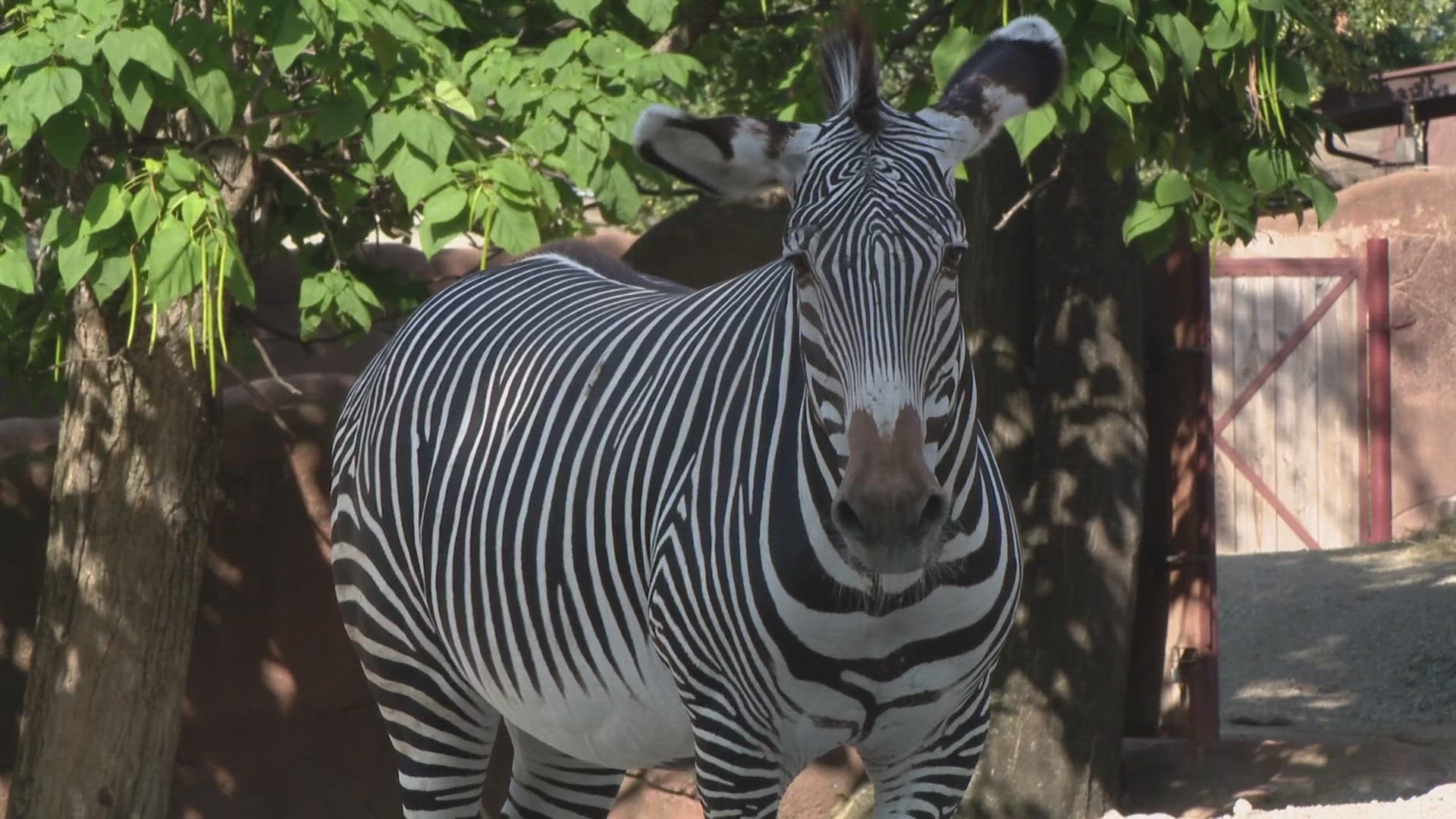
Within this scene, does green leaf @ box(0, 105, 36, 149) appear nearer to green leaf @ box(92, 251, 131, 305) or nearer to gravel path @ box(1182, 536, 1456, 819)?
green leaf @ box(92, 251, 131, 305)

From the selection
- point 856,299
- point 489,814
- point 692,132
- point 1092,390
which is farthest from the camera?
point 489,814

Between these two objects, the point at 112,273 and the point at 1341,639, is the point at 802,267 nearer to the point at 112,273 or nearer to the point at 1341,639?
the point at 112,273

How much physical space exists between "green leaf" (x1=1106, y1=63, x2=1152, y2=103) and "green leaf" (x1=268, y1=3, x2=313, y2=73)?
5.85ft

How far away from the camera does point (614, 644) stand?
127 inches

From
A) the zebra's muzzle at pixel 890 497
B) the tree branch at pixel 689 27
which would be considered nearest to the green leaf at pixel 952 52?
the tree branch at pixel 689 27

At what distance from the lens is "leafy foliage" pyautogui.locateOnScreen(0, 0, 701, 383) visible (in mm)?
3557

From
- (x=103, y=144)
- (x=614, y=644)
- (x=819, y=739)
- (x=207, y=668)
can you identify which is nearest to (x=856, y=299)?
(x=819, y=739)

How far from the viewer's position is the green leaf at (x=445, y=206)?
3.71m

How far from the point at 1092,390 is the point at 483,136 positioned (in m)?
2.52

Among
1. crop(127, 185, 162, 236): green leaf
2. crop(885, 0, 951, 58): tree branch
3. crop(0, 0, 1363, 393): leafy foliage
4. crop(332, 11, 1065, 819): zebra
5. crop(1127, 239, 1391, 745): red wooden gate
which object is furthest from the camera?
crop(1127, 239, 1391, 745): red wooden gate

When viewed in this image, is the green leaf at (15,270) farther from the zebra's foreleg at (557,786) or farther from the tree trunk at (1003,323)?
the tree trunk at (1003,323)

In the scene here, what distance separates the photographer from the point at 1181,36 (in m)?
3.93

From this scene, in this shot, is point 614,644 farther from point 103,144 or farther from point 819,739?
point 103,144

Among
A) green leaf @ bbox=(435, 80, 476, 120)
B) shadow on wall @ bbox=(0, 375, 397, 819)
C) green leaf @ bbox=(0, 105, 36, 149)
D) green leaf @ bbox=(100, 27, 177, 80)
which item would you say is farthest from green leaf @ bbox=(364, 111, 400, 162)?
shadow on wall @ bbox=(0, 375, 397, 819)
